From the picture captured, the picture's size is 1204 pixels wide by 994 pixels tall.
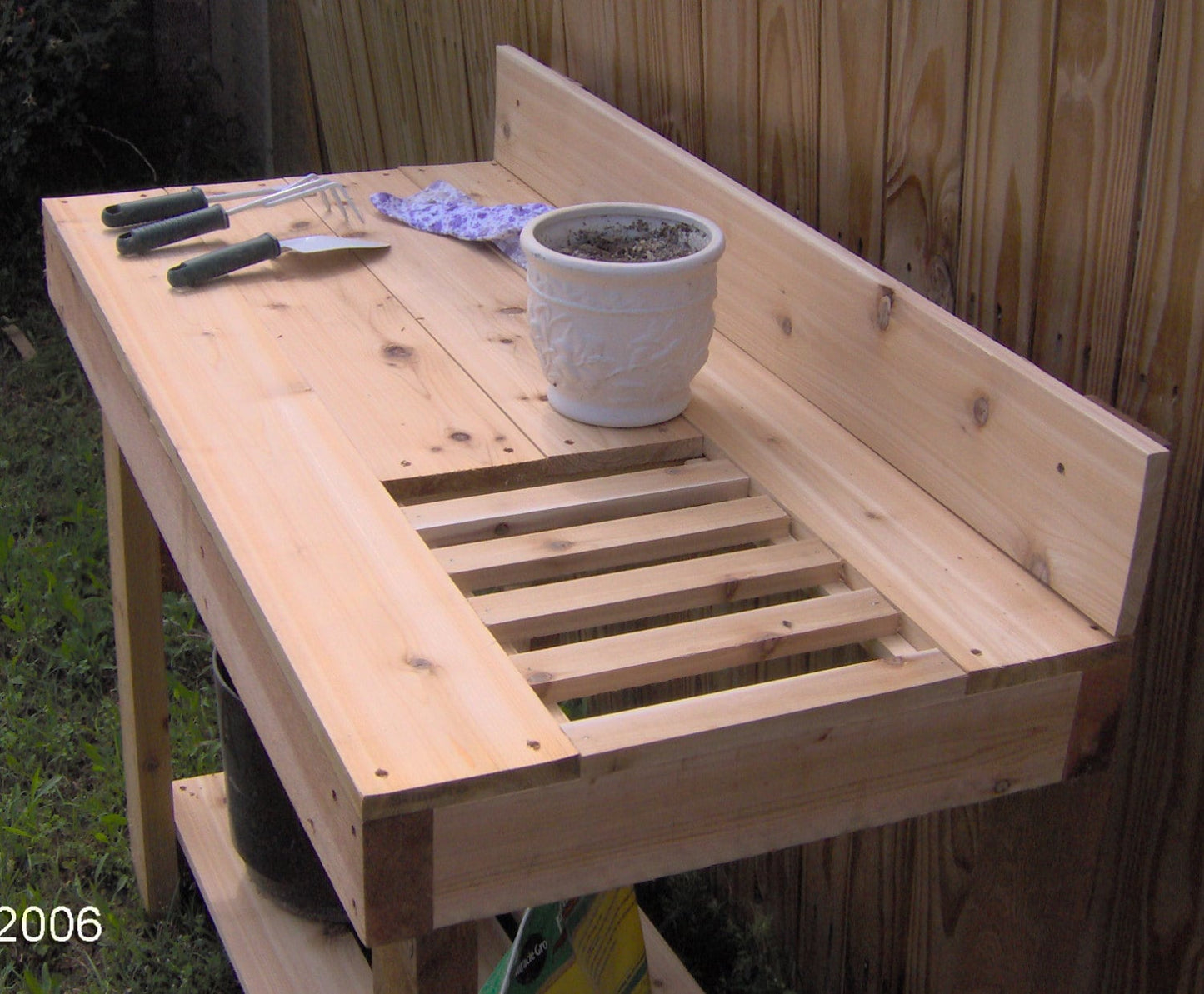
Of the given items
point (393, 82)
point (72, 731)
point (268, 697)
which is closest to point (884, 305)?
point (268, 697)

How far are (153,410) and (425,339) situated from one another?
1.10 feet

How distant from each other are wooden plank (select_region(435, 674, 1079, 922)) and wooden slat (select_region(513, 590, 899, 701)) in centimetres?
8

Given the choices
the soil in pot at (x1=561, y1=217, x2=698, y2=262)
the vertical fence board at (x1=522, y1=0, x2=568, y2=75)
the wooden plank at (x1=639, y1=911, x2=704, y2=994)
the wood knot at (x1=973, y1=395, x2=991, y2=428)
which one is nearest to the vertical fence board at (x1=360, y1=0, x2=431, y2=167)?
the vertical fence board at (x1=522, y1=0, x2=568, y2=75)

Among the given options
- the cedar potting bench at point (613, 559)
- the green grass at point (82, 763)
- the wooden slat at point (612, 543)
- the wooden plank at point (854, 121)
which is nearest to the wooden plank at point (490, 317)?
the cedar potting bench at point (613, 559)

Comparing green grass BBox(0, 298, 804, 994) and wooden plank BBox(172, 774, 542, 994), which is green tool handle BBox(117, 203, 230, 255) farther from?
green grass BBox(0, 298, 804, 994)

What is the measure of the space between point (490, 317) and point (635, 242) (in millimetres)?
288

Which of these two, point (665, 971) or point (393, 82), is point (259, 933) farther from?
point (393, 82)

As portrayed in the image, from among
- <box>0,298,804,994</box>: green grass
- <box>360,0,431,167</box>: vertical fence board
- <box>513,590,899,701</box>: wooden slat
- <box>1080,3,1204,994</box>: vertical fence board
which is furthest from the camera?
<box>360,0,431,167</box>: vertical fence board

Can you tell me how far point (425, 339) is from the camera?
160cm

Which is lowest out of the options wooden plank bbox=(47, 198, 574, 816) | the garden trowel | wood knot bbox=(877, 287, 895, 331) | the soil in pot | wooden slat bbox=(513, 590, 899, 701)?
wooden slat bbox=(513, 590, 899, 701)

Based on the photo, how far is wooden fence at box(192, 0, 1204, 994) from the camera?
1211 mm

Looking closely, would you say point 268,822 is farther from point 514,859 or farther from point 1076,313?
point 1076,313

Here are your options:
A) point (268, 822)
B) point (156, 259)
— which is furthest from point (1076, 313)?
point (268, 822)

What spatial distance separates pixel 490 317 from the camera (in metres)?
1.67
